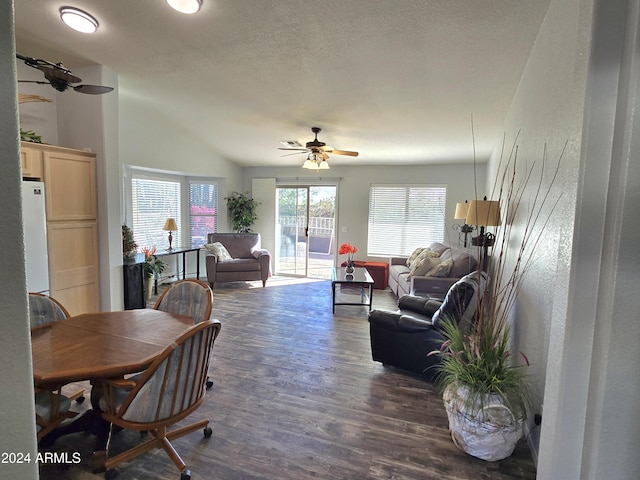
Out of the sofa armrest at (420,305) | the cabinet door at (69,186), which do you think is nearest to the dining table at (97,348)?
the cabinet door at (69,186)

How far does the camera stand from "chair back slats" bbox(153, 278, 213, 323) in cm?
240

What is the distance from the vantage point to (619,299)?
1032mm

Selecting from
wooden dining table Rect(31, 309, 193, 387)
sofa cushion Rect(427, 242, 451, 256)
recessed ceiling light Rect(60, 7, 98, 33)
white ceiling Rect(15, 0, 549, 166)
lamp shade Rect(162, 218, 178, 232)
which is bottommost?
wooden dining table Rect(31, 309, 193, 387)

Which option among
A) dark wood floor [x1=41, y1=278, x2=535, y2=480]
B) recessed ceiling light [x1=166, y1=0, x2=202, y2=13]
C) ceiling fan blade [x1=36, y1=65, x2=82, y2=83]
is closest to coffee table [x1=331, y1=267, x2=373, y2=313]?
dark wood floor [x1=41, y1=278, x2=535, y2=480]

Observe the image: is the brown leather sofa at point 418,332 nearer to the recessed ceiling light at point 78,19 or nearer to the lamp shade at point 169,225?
the recessed ceiling light at point 78,19

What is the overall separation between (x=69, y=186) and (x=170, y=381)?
104 inches

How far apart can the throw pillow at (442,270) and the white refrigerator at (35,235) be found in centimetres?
434

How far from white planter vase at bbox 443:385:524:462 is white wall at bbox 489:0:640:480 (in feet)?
1.76

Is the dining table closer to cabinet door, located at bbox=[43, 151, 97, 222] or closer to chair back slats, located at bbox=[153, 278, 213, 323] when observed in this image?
chair back slats, located at bbox=[153, 278, 213, 323]

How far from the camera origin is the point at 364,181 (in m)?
6.55

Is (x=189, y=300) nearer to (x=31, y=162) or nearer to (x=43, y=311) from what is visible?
(x=43, y=311)

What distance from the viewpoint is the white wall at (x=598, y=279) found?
3.36 ft

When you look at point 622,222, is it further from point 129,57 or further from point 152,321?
point 129,57

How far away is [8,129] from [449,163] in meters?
6.35
